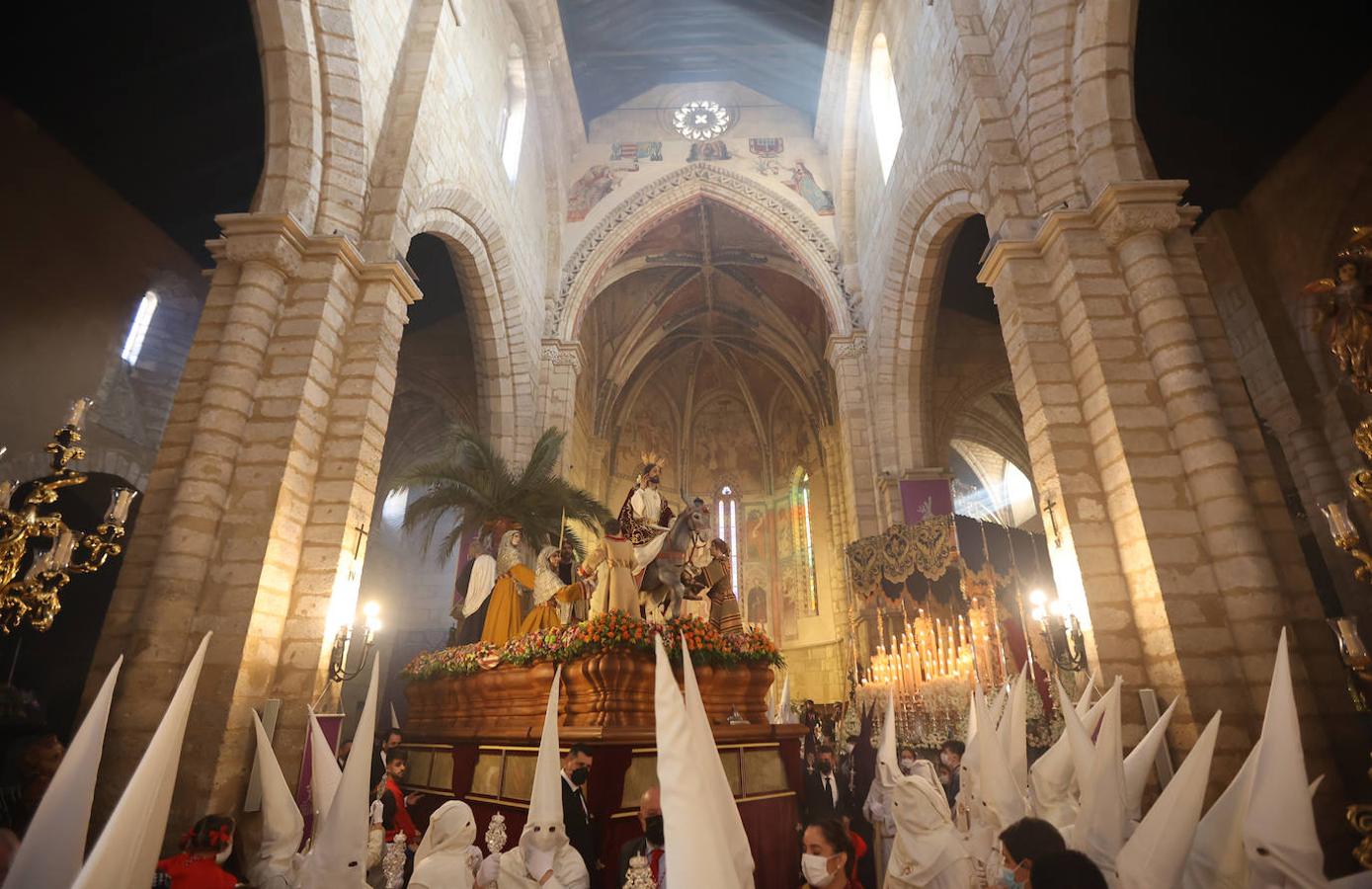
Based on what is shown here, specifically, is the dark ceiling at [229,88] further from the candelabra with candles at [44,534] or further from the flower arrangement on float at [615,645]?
the flower arrangement on float at [615,645]

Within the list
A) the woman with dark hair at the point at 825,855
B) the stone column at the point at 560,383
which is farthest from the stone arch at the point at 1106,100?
the stone column at the point at 560,383

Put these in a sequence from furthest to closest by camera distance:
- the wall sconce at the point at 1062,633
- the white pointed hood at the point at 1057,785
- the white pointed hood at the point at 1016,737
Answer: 1. the wall sconce at the point at 1062,633
2. the white pointed hood at the point at 1016,737
3. the white pointed hood at the point at 1057,785

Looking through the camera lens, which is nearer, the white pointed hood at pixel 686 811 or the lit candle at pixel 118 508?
the white pointed hood at pixel 686 811

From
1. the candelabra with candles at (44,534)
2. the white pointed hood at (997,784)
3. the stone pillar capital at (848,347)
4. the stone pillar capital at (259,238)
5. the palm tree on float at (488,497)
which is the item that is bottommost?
the white pointed hood at (997,784)

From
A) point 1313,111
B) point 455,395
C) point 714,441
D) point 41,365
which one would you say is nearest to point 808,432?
point 714,441

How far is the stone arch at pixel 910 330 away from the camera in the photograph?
36.3ft

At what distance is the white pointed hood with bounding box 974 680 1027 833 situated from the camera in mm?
3711

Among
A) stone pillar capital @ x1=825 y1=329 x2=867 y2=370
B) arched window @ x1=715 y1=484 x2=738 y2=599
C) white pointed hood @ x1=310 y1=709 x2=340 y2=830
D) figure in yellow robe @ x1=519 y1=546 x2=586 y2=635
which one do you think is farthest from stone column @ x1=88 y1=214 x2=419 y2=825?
arched window @ x1=715 y1=484 x2=738 y2=599

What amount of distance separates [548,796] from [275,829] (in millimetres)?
1815

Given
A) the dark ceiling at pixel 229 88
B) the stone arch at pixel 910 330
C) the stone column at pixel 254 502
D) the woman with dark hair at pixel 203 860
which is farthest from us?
the stone arch at pixel 910 330

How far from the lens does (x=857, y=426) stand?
45.9 ft

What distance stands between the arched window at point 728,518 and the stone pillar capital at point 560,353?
412 inches

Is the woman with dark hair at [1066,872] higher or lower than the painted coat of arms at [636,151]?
lower

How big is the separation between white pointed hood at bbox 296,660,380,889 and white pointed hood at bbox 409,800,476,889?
310 millimetres
